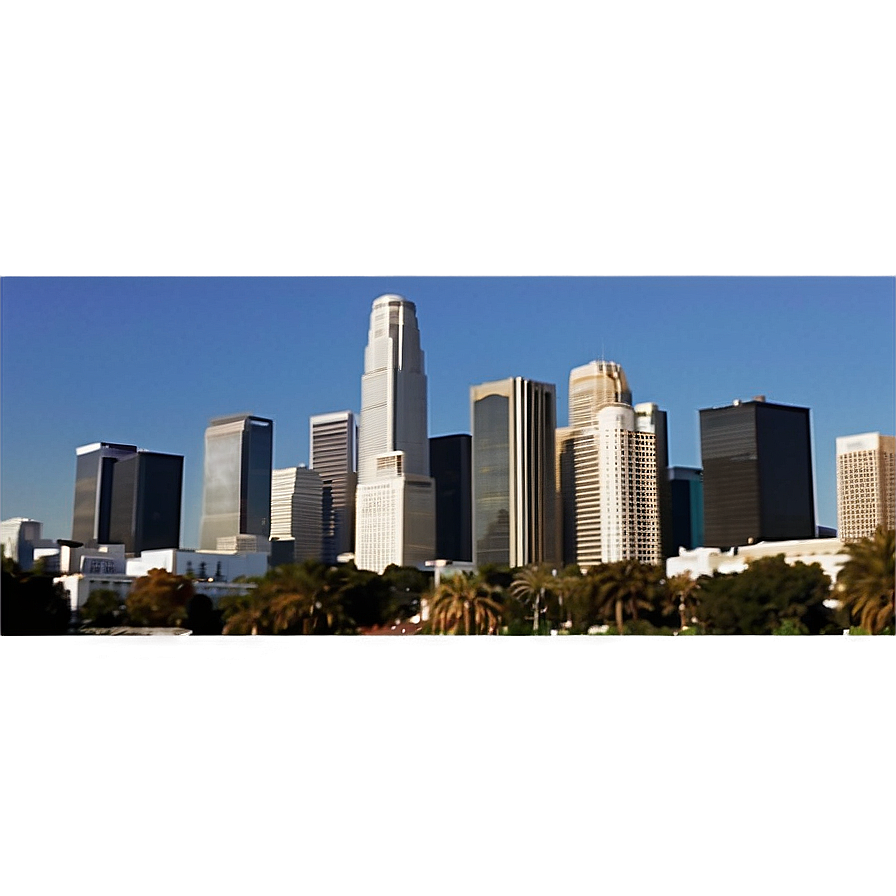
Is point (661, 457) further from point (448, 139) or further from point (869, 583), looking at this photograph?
point (448, 139)

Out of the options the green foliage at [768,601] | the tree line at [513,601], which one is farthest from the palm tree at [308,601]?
the green foliage at [768,601]

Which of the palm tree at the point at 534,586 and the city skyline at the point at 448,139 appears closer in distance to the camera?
the city skyline at the point at 448,139

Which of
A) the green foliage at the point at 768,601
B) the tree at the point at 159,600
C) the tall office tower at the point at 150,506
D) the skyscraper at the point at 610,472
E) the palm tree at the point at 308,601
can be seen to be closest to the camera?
the green foliage at the point at 768,601

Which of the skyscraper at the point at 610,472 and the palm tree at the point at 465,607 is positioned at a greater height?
the skyscraper at the point at 610,472

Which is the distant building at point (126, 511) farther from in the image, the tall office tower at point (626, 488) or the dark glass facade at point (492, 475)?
the tall office tower at point (626, 488)

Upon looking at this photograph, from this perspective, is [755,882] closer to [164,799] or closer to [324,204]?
[164,799]
